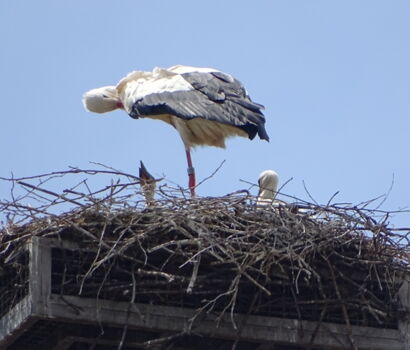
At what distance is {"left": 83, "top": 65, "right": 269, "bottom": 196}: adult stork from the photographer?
10.5 m

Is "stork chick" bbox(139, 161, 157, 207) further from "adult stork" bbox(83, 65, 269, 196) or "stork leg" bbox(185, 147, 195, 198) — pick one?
"stork leg" bbox(185, 147, 195, 198)

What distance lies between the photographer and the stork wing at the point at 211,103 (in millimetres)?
10375

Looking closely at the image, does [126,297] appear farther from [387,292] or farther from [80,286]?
[387,292]

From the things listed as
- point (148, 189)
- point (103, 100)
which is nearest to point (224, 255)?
point (148, 189)

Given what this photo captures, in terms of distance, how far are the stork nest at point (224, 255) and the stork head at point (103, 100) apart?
2.76m

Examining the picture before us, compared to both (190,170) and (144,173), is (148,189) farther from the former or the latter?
(190,170)

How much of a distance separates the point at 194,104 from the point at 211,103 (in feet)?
0.39

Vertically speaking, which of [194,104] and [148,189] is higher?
[194,104]

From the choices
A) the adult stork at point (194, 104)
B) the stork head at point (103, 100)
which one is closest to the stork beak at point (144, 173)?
the adult stork at point (194, 104)

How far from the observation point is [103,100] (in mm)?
11898

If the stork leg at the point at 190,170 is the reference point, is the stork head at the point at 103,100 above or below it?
above

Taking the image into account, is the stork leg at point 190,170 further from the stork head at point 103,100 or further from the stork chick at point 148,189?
the stork chick at point 148,189

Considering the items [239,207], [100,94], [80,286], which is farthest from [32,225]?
[100,94]

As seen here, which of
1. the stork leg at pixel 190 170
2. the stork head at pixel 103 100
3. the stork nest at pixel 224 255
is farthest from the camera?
the stork head at pixel 103 100
